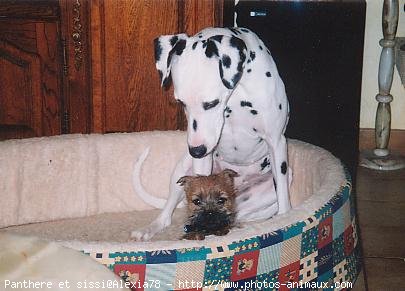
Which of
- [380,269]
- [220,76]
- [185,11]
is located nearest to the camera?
[220,76]

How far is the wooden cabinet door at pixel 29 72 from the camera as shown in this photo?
10.4 ft

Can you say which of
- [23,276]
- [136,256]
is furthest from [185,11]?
[23,276]

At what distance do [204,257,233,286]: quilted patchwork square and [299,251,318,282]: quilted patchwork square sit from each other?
32 cm

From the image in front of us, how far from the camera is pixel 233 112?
7.61ft

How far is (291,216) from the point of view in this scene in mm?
1931

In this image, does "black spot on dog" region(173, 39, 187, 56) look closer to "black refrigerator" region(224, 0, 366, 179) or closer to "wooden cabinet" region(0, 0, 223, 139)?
"wooden cabinet" region(0, 0, 223, 139)

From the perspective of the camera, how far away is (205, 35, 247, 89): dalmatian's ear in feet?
6.85

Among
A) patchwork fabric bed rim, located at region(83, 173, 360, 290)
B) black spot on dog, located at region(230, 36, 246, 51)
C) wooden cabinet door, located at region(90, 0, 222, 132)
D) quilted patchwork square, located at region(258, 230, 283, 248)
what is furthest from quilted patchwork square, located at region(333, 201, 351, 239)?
wooden cabinet door, located at region(90, 0, 222, 132)

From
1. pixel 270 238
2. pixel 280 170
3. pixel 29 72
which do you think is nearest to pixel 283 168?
pixel 280 170

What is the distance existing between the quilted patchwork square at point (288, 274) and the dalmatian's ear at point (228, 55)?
65cm

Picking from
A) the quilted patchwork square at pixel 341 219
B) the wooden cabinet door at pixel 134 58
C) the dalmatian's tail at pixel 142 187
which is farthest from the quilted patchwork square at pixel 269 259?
the wooden cabinet door at pixel 134 58

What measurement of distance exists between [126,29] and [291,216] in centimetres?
159

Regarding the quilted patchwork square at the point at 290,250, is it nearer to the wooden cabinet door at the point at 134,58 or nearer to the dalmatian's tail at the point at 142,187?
the dalmatian's tail at the point at 142,187

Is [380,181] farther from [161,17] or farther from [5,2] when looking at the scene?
[5,2]
